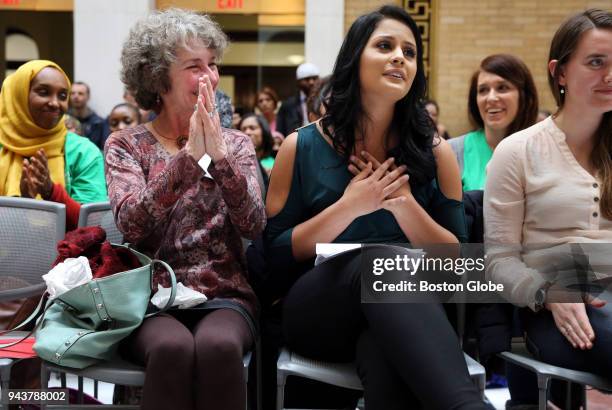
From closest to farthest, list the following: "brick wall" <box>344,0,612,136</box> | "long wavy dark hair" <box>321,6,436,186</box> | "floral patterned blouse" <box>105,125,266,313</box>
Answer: "floral patterned blouse" <box>105,125,266,313</box>, "long wavy dark hair" <box>321,6,436,186</box>, "brick wall" <box>344,0,612,136</box>

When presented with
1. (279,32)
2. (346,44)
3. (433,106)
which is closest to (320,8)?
(279,32)

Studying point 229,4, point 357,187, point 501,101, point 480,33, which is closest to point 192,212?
point 357,187

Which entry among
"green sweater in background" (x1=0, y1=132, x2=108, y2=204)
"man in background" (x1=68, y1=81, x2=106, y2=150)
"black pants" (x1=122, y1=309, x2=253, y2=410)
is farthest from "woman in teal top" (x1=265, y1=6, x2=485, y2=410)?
"man in background" (x1=68, y1=81, x2=106, y2=150)

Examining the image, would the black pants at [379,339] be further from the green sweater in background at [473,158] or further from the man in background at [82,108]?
the man in background at [82,108]

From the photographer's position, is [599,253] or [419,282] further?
[599,253]

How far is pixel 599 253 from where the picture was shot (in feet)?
8.87

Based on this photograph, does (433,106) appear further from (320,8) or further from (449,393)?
(449,393)

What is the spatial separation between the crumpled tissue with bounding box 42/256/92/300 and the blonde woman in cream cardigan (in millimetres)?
1410

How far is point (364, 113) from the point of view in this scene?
9.46ft

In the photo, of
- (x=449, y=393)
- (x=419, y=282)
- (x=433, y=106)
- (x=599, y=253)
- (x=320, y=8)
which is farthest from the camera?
(x=320, y=8)

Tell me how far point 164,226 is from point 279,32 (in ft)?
24.8

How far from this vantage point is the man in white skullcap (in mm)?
8055

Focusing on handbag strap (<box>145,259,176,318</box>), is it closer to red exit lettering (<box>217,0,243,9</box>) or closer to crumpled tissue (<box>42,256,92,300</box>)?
crumpled tissue (<box>42,256,92,300</box>)

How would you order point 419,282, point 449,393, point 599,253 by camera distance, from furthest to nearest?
point 599,253 → point 419,282 → point 449,393
